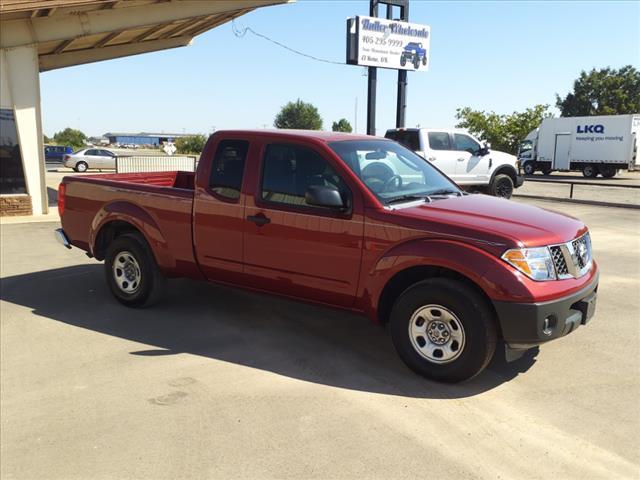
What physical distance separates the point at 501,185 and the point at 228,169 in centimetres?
1267

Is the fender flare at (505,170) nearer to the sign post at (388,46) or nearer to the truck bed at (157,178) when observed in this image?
the sign post at (388,46)

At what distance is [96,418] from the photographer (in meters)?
3.71

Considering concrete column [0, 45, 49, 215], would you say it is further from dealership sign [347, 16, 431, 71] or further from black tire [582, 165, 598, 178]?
black tire [582, 165, 598, 178]

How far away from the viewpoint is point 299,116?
9875 cm

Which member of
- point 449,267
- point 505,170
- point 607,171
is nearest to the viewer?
point 449,267

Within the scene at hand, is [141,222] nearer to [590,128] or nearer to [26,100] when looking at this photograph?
[26,100]

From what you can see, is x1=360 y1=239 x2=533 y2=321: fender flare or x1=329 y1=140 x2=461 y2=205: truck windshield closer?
x1=360 y1=239 x2=533 y2=321: fender flare

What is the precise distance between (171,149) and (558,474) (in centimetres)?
4201

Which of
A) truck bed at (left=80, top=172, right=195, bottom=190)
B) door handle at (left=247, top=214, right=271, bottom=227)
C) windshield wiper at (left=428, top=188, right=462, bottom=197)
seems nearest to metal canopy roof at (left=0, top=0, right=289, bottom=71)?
truck bed at (left=80, top=172, right=195, bottom=190)

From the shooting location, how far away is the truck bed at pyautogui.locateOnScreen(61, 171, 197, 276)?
554cm

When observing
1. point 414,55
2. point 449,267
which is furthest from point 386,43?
point 449,267

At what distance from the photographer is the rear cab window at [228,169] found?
17.0ft

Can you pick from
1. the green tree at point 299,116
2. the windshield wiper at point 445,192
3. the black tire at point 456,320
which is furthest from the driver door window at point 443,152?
the green tree at point 299,116

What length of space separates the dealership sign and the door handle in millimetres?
18935
